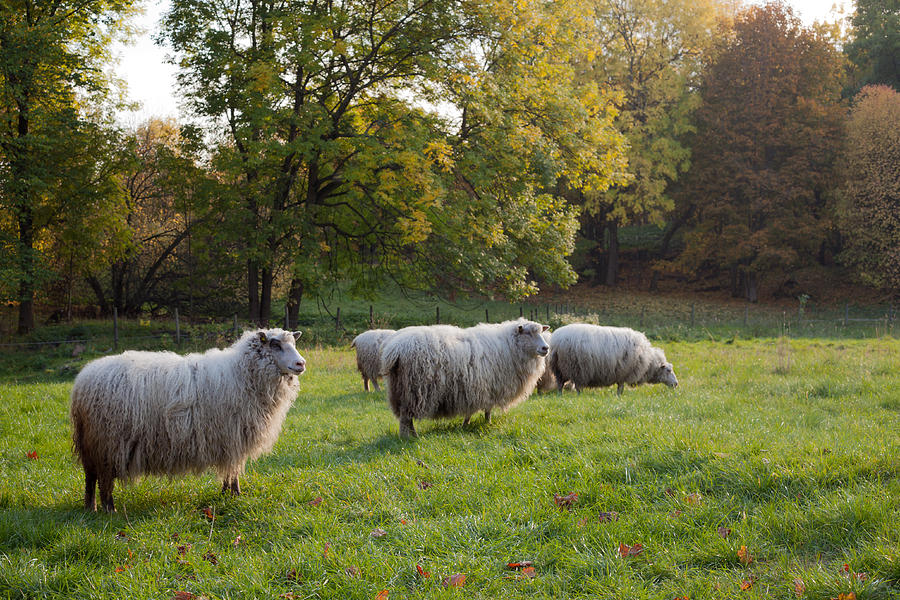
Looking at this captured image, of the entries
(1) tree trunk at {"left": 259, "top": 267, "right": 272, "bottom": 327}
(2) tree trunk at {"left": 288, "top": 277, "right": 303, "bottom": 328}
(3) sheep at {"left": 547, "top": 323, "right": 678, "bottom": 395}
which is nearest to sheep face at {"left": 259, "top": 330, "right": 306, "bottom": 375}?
(3) sheep at {"left": 547, "top": 323, "right": 678, "bottom": 395}

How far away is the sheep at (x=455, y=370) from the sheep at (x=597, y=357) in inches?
113

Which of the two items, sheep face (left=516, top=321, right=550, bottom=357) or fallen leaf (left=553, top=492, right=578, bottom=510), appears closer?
fallen leaf (left=553, top=492, right=578, bottom=510)

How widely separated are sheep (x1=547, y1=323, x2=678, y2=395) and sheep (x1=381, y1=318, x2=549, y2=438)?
9.45ft

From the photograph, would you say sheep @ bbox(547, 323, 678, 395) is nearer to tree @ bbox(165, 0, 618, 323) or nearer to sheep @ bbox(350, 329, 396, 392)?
sheep @ bbox(350, 329, 396, 392)

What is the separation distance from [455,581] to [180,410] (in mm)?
3287

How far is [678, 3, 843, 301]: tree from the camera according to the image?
34.0m

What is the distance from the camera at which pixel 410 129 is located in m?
16.9

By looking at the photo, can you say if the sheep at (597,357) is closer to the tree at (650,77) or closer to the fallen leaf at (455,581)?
the fallen leaf at (455,581)

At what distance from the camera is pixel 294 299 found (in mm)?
21031

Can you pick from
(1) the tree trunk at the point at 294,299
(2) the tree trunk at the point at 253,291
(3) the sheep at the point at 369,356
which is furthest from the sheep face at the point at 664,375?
Answer: (2) the tree trunk at the point at 253,291

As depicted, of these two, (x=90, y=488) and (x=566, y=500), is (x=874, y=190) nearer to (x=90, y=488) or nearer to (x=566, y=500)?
(x=566, y=500)

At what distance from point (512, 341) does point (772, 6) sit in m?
A: 36.9

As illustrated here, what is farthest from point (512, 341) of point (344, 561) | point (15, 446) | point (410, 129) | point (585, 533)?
point (410, 129)

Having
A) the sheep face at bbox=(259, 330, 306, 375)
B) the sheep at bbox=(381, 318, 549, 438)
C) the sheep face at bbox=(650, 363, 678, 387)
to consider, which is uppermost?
the sheep face at bbox=(259, 330, 306, 375)
